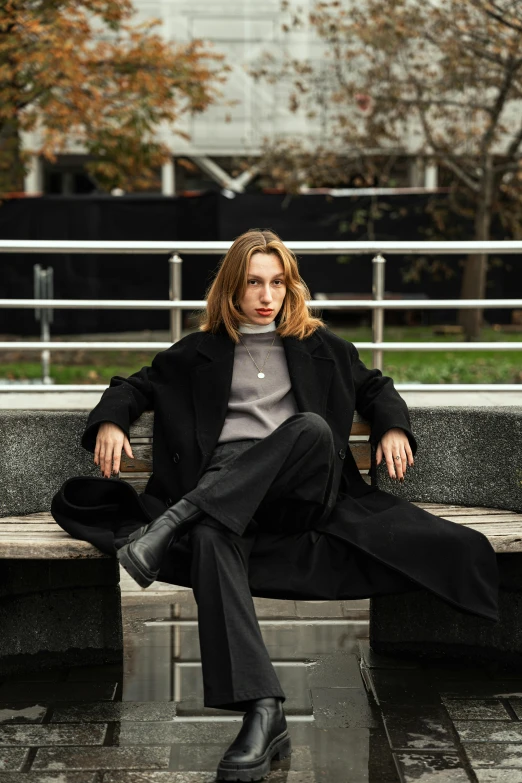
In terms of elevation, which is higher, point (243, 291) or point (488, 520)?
point (243, 291)

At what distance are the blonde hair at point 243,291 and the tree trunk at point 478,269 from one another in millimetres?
11428

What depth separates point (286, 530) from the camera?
393cm

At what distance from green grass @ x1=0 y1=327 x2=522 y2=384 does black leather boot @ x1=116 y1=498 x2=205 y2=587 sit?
7.78m

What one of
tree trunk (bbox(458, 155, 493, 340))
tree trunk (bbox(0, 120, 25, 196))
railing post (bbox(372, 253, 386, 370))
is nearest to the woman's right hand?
railing post (bbox(372, 253, 386, 370))

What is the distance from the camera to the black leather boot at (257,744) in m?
3.33

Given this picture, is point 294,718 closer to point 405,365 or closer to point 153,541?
point 153,541

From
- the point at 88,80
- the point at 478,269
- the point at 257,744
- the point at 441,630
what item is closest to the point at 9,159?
the point at 88,80

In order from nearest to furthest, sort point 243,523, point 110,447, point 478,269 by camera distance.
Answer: point 243,523
point 110,447
point 478,269

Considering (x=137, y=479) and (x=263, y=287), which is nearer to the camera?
(x=263, y=287)

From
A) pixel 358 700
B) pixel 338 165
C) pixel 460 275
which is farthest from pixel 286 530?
pixel 460 275

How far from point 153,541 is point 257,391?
2.68ft

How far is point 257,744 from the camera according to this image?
11.1ft

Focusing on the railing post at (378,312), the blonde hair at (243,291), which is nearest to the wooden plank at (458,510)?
the blonde hair at (243,291)

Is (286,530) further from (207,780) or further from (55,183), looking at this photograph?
(55,183)
